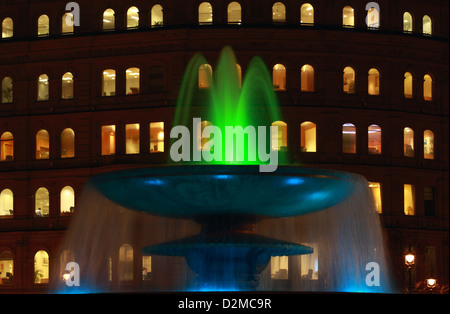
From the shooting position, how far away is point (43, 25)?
51.1 meters

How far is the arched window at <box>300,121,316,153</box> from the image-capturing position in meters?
48.7

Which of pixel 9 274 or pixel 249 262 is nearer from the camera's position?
pixel 249 262

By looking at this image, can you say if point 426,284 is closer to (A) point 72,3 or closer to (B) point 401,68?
(B) point 401,68

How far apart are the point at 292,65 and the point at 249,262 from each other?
28.4 m

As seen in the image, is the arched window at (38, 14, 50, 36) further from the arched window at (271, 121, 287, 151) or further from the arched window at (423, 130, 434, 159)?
the arched window at (423, 130, 434, 159)

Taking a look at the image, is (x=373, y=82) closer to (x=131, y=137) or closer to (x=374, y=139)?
(x=374, y=139)

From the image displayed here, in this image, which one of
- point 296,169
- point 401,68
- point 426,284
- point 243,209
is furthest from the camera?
point 401,68

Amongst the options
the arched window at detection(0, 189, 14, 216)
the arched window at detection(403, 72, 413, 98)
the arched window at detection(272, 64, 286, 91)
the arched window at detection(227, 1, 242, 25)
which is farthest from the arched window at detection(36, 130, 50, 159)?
the arched window at detection(403, 72, 413, 98)

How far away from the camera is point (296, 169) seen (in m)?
19.7

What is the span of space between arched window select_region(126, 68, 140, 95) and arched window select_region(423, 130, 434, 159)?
40.4 ft

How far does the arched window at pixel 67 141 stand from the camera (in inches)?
1975

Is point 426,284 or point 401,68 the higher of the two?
point 401,68

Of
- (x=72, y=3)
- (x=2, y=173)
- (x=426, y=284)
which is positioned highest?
(x=72, y=3)

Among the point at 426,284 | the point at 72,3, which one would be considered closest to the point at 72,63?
the point at 72,3
